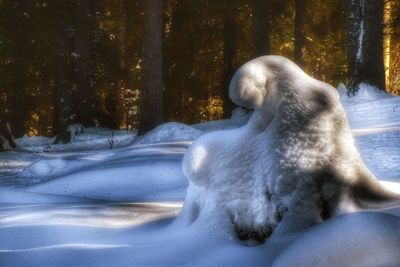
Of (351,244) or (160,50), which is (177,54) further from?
(351,244)

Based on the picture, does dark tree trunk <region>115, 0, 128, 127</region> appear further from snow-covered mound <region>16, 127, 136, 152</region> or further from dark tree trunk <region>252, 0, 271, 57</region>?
dark tree trunk <region>252, 0, 271, 57</region>

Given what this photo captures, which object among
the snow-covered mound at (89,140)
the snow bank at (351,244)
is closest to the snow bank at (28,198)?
the snow bank at (351,244)

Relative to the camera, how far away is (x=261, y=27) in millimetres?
14984

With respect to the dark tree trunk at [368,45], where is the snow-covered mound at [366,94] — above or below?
below

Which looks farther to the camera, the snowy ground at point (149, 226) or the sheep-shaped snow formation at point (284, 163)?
the sheep-shaped snow formation at point (284, 163)

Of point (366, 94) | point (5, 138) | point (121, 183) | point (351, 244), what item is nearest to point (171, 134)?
point (5, 138)

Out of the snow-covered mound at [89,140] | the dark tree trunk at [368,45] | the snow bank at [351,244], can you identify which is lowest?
the snow-covered mound at [89,140]

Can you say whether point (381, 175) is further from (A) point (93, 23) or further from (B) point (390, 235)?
(A) point (93, 23)

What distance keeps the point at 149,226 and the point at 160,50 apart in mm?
9871

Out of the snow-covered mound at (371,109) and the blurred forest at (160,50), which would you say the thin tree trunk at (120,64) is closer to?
the blurred forest at (160,50)

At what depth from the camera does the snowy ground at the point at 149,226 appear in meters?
1.92

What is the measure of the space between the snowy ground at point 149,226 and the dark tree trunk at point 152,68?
A: 5.73 meters

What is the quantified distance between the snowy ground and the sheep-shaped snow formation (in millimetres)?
155

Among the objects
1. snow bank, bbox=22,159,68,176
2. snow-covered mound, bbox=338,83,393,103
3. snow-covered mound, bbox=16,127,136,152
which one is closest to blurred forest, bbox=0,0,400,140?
snow-covered mound, bbox=338,83,393,103
